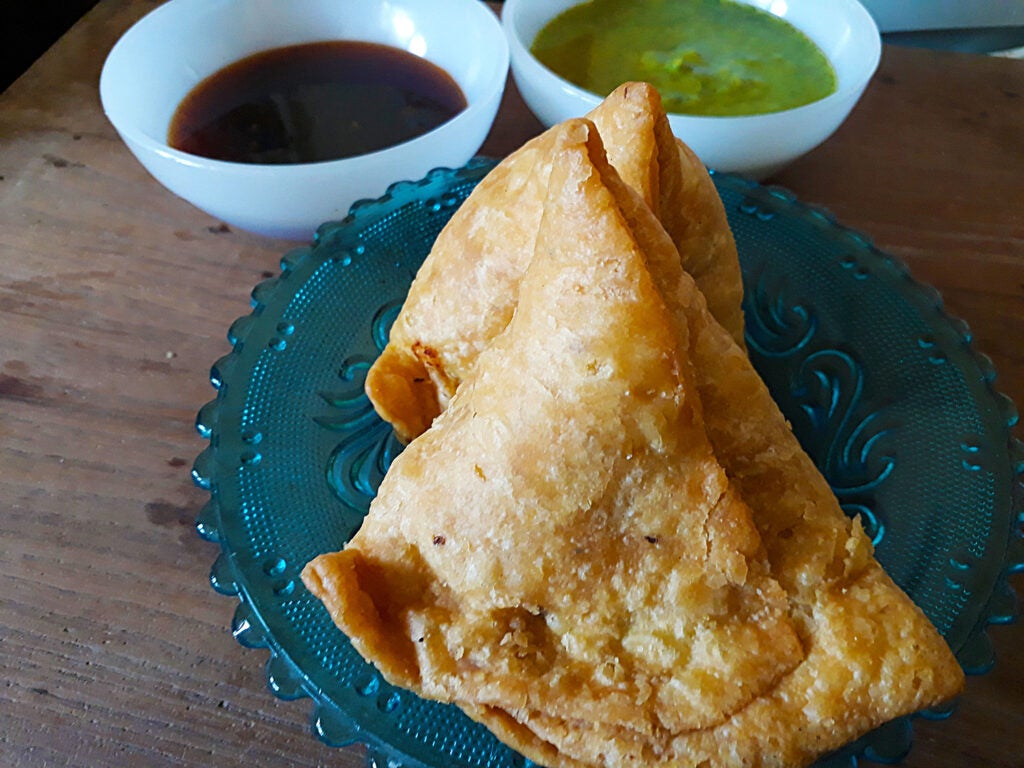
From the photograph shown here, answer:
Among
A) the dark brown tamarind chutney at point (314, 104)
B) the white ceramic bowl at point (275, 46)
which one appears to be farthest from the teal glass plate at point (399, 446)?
the dark brown tamarind chutney at point (314, 104)

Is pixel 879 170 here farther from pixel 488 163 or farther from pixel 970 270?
pixel 488 163

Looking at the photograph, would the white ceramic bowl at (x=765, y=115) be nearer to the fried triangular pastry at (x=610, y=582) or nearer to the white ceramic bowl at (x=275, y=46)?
the white ceramic bowl at (x=275, y=46)

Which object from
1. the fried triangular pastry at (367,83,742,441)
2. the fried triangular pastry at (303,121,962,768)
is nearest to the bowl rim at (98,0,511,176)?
the fried triangular pastry at (367,83,742,441)

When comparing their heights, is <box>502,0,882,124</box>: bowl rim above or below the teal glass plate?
above

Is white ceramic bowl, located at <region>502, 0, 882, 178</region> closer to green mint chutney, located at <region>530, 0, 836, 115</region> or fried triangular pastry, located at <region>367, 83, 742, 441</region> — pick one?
green mint chutney, located at <region>530, 0, 836, 115</region>

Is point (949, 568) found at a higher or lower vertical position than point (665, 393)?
lower

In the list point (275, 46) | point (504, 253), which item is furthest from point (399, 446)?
point (275, 46)

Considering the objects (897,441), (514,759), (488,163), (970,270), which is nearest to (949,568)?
(897,441)
